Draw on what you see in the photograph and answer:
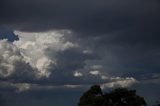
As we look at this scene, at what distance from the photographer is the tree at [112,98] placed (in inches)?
6560

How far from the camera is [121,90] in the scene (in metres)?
173

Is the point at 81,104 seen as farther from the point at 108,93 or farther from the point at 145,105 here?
the point at 145,105

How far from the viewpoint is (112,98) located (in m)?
171

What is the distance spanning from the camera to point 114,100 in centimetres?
17125

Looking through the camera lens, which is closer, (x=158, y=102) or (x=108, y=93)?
(x=108, y=93)

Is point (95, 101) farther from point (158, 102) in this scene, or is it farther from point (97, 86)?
point (158, 102)

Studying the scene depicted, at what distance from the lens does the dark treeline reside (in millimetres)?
166625

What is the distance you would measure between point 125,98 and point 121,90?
3277 millimetres

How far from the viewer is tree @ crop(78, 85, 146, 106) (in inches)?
6560

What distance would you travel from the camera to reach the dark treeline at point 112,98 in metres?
167

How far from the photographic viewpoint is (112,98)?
171m

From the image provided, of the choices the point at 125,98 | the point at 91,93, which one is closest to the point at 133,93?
the point at 125,98

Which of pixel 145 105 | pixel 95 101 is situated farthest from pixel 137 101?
pixel 95 101

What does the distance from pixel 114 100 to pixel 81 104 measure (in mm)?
11651
